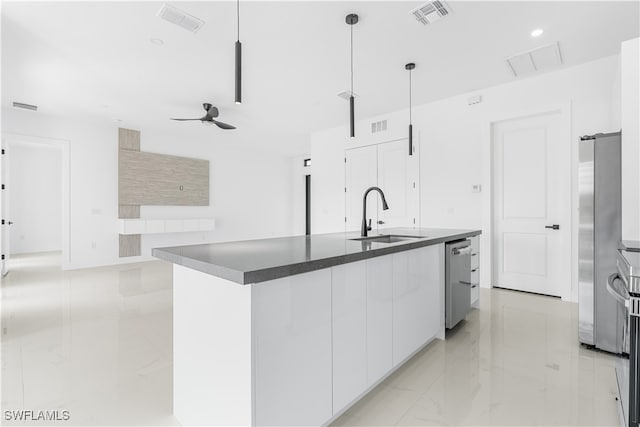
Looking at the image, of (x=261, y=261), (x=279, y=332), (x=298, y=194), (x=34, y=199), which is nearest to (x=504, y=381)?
(x=279, y=332)

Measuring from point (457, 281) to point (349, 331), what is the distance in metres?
1.57

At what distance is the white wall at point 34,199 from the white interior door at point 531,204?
10.6 metres

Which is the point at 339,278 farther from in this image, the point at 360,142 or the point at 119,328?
the point at 360,142

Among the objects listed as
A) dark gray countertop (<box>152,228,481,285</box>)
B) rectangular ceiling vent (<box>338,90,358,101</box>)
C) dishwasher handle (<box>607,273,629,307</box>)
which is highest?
rectangular ceiling vent (<box>338,90,358,101</box>)

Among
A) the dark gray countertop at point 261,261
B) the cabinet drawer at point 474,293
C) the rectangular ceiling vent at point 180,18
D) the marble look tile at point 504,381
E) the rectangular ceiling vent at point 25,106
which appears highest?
the rectangular ceiling vent at point 25,106

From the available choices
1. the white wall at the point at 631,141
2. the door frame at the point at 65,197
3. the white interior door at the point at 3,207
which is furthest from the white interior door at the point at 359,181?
the white interior door at the point at 3,207

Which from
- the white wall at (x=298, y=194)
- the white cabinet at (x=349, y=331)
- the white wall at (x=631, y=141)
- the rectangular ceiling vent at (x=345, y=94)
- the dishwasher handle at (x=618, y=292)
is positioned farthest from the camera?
the white wall at (x=298, y=194)

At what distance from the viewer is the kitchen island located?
3.81 ft

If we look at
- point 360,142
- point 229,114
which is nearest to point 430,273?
point 360,142

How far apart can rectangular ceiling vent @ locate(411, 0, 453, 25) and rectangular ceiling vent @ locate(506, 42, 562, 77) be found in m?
1.34

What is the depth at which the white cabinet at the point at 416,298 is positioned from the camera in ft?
6.45

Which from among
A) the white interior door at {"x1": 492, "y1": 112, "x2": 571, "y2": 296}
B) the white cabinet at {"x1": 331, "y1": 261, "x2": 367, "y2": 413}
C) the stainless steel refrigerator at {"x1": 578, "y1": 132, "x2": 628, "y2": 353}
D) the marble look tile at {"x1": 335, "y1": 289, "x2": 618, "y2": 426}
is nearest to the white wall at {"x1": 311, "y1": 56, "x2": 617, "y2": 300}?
the white interior door at {"x1": 492, "y1": 112, "x2": 571, "y2": 296}

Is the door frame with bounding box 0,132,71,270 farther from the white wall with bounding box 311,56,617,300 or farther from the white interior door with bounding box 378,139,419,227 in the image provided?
the white interior door with bounding box 378,139,419,227

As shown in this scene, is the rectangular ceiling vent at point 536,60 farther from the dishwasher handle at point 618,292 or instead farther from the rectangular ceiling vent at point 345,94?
the dishwasher handle at point 618,292
